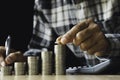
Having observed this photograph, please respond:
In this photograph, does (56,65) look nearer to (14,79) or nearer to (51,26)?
(14,79)

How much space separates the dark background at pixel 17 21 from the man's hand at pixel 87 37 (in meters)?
1.42

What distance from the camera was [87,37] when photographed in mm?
1465

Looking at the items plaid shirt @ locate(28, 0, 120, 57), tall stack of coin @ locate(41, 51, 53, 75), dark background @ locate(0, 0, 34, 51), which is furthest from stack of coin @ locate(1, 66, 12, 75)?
dark background @ locate(0, 0, 34, 51)

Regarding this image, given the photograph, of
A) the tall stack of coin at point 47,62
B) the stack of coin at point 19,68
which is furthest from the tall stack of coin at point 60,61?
the stack of coin at point 19,68

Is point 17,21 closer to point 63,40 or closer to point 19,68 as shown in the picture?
point 19,68

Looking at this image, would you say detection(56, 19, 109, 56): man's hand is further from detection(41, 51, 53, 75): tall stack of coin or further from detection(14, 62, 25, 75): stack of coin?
detection(14, 62, 25, 75): stack of coin

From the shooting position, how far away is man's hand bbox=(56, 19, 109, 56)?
4.76 feet

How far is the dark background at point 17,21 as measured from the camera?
9.50 ft

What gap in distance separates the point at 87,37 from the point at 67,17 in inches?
30.3

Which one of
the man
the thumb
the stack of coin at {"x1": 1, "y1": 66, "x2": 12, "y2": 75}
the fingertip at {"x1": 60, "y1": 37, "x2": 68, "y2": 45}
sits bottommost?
the stack of coin at {"x1": 1, "y1": 66, "x2": 12, "y2": 75}

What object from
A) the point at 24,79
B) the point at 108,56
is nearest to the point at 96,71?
the point at 108,56

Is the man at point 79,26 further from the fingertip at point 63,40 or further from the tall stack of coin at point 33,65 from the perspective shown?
the tall stack of coin at point 33,65

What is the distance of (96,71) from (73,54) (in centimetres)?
→ 64

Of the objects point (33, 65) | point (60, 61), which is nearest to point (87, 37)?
point (60, 61)
